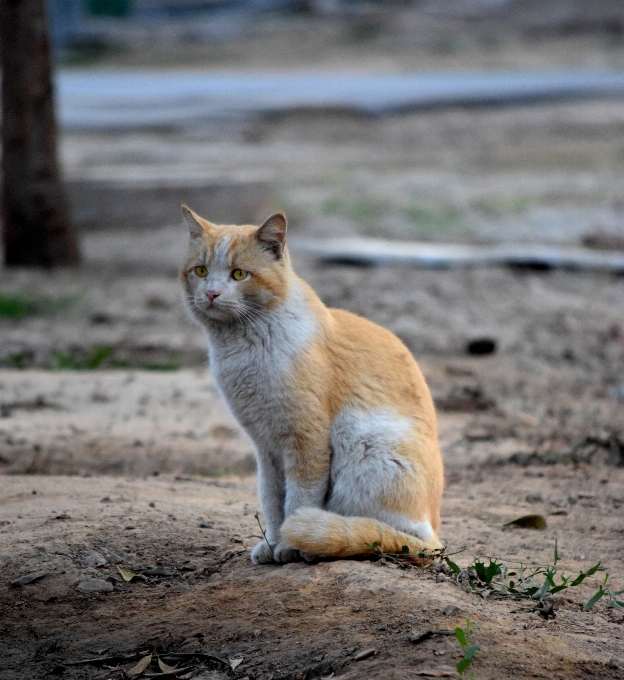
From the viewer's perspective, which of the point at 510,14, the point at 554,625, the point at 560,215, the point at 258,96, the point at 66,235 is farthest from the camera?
the point at 510,14

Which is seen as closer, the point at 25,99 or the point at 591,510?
the point at 591,510

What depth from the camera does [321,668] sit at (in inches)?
115

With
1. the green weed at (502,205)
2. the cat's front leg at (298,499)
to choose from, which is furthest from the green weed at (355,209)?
the cat's front leg at (298,499)

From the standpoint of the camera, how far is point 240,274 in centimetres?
363

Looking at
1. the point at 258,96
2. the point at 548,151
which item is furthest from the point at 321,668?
the point at 258,96

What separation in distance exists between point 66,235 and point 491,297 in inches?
172

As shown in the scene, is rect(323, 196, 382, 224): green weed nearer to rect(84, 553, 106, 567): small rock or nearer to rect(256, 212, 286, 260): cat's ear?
rect(256, 212, 286, 260): cat's ear

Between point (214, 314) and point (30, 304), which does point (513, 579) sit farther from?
point (30, 304)

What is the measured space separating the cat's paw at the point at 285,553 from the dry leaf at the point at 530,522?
1.28 metres

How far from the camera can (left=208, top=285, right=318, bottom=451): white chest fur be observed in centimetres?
354

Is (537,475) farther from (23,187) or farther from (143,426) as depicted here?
(23,187)

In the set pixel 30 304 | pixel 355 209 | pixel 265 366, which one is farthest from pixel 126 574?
pixel 355 209

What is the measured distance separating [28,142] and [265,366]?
20.3 ft

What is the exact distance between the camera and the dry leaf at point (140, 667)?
3057 millimetres
